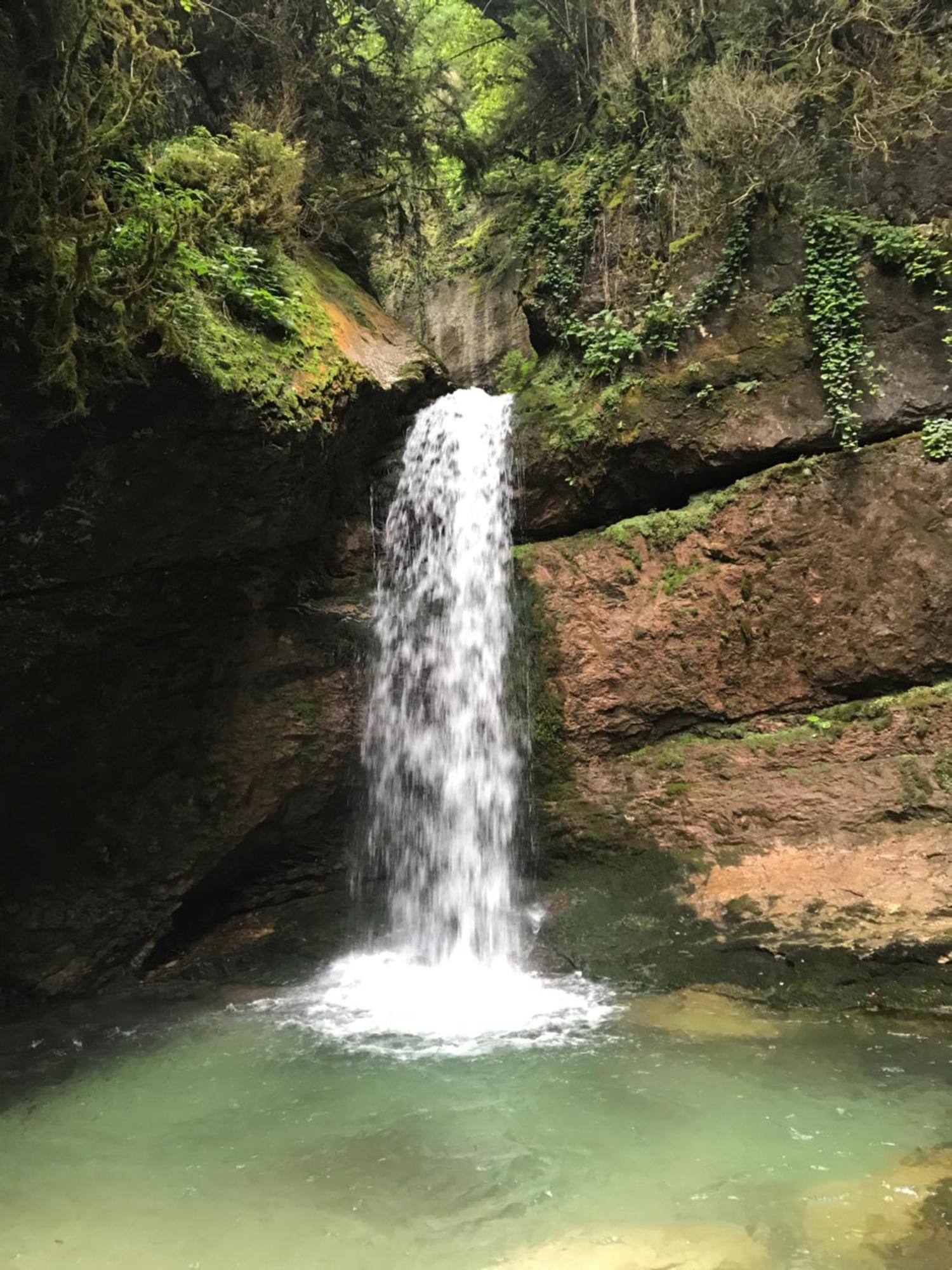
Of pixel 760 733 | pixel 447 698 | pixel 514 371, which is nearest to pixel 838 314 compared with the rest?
pixel 760 733

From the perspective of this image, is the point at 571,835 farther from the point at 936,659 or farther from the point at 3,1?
the point at 3,1

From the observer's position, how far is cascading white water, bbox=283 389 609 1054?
6.30 metres

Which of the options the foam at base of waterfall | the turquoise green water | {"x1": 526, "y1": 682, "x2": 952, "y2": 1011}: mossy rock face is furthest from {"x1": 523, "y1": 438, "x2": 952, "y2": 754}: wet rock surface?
the turquoise green water

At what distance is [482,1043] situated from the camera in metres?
5.14

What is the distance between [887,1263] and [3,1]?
7105mm

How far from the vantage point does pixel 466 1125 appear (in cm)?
412

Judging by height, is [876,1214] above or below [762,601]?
below

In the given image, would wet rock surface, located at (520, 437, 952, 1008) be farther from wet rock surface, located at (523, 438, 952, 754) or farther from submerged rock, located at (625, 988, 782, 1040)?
submerged rock, located at (625, 988, 782, 1040)

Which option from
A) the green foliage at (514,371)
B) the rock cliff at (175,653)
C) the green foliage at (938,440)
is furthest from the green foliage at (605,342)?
the green foliage at (938,440)

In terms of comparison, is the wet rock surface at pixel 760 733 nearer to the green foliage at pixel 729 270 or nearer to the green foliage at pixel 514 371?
the green foliage at pixel 729 270

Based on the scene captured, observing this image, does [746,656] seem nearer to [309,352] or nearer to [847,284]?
[847,284]

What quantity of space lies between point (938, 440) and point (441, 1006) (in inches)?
241

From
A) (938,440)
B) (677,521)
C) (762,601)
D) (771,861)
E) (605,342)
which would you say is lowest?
(771,861)

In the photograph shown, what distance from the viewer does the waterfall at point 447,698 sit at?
24.2ft
